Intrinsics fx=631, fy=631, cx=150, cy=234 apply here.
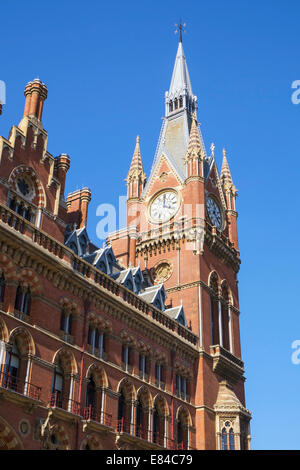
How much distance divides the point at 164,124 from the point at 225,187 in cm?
1094

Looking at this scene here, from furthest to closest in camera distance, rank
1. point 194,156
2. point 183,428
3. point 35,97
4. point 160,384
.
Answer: point 194,156
point 183,428
point 160,384
point 35,97

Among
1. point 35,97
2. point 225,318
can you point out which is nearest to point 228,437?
point 225,318

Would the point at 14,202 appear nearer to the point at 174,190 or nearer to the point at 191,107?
the point at 174,190

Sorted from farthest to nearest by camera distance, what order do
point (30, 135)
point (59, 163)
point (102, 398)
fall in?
point (59, 163), point (30, 135), point (102, 398)

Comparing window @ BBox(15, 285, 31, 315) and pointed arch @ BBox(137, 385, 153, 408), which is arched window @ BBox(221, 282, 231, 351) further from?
window @ BBox(15, 285, 31, 315)

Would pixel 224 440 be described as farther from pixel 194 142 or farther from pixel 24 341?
pixel 194 142

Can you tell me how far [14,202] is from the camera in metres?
38.2

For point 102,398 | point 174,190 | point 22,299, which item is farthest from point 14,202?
point 174,190

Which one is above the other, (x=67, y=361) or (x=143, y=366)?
(x=143, y=366)

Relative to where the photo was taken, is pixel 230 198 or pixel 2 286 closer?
pixel 2 286

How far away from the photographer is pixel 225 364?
53812mm

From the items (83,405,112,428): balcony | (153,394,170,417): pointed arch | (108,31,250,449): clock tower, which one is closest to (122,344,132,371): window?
(153,394,170,417): pointed arch

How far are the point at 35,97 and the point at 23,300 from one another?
1608cm

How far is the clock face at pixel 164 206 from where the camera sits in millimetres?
60922
